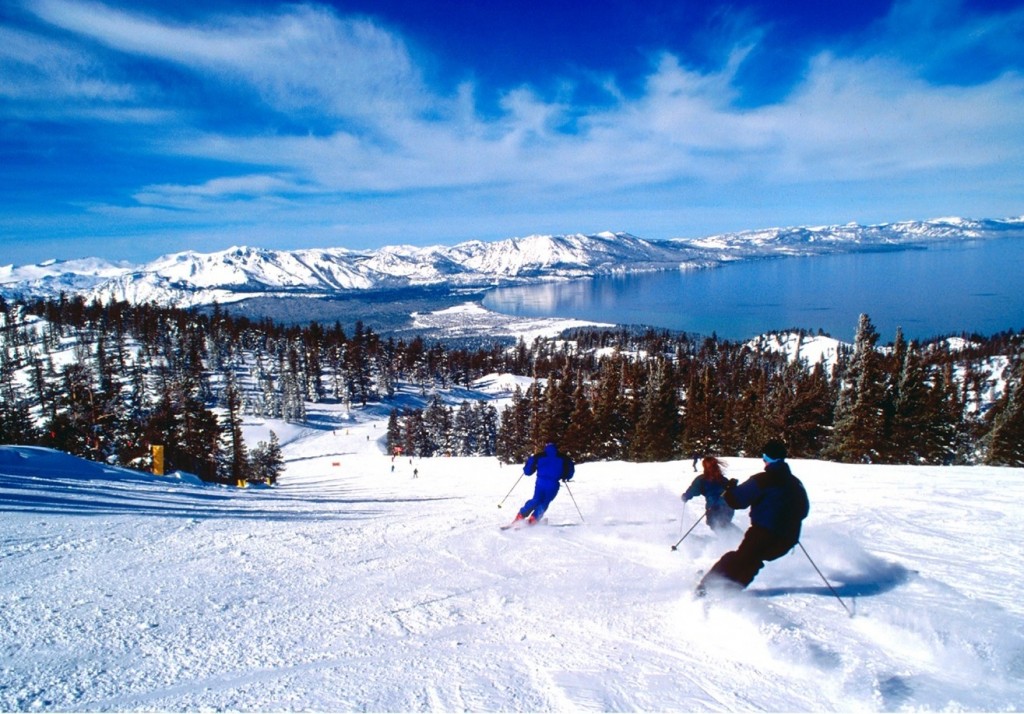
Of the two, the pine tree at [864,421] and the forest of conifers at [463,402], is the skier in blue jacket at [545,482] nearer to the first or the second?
the forest of conifers at [463,402]

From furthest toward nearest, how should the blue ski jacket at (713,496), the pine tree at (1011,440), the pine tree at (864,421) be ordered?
1. the pine tree at (864,421)
2. the pine tree at (1011,440)
3. the blue ski jacket at (713,496)

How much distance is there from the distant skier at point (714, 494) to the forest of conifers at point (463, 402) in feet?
13.7

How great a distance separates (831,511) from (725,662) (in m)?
7.06

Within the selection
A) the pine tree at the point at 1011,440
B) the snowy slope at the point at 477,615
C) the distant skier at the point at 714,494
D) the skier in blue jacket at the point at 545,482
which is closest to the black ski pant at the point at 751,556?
the snowy slope at the point at 477,615

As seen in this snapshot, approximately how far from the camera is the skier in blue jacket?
27.7 ft

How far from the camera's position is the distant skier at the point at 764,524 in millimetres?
5188

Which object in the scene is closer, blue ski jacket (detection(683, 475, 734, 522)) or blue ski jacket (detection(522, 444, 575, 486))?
blue ski jacket (detection(683, 475, 734, 522))

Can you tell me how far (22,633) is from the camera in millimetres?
3910

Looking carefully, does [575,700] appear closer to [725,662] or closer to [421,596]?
[725,662]

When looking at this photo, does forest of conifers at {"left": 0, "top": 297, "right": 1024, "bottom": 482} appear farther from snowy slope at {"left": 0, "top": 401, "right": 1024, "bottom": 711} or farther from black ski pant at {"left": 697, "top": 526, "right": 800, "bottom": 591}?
black ski pant at {"left": 697, "top": 526, "right": 800, "bottom": 591}

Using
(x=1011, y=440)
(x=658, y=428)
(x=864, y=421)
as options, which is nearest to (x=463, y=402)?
(x=658, y=428)

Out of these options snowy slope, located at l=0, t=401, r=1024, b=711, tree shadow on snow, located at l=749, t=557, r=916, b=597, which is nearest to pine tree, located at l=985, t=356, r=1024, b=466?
snowy slope, located at l=0, t=401, r=1024, b=711

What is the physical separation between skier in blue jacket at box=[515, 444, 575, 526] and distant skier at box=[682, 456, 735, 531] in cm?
191

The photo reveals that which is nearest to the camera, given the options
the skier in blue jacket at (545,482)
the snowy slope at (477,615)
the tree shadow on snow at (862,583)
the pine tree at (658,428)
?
the snowy slope at (477,615)
